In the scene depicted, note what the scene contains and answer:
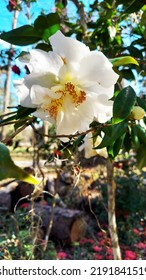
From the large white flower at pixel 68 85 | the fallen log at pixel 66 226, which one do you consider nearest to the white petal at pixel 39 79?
the large white flower at pixel 68 85

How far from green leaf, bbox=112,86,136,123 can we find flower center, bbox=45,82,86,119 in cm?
5

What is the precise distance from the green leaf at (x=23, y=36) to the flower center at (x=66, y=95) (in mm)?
183

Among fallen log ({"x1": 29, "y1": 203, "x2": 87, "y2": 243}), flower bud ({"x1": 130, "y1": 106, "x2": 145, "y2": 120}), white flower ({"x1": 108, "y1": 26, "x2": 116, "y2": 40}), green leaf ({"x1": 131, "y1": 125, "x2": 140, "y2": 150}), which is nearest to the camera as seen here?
flower bud ({"x1": 130, "y1": 106, "x2": 145, "y2": 120})

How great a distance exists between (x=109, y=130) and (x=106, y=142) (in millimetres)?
20

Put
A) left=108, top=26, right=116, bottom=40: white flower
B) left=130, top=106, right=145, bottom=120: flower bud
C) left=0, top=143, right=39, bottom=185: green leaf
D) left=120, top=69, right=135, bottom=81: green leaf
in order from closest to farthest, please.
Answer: left=0, top=143, right=39, bottom=185: green leaf → left=130, top=106, right=145, bottom=120: flower bud → left=120, top=69, right=135, bottom=81: green leaf → left=108, top=26, right=116, bottom=40: white flower

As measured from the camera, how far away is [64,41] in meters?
0.42

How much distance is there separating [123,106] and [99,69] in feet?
0.21

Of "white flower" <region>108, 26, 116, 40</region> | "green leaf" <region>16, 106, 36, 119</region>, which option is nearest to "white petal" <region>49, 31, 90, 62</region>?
"green leaf" <region>16, 106, 36, 119</region>

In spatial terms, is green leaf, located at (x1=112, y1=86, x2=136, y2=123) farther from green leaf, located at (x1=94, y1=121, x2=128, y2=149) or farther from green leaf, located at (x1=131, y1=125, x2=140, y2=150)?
green leaf, located at (x1=131, y1=125, x2=140, y2=150)

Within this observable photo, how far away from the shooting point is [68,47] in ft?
1.37

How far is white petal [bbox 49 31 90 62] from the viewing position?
1.36ft

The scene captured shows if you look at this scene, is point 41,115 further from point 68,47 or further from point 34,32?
point 34,32
